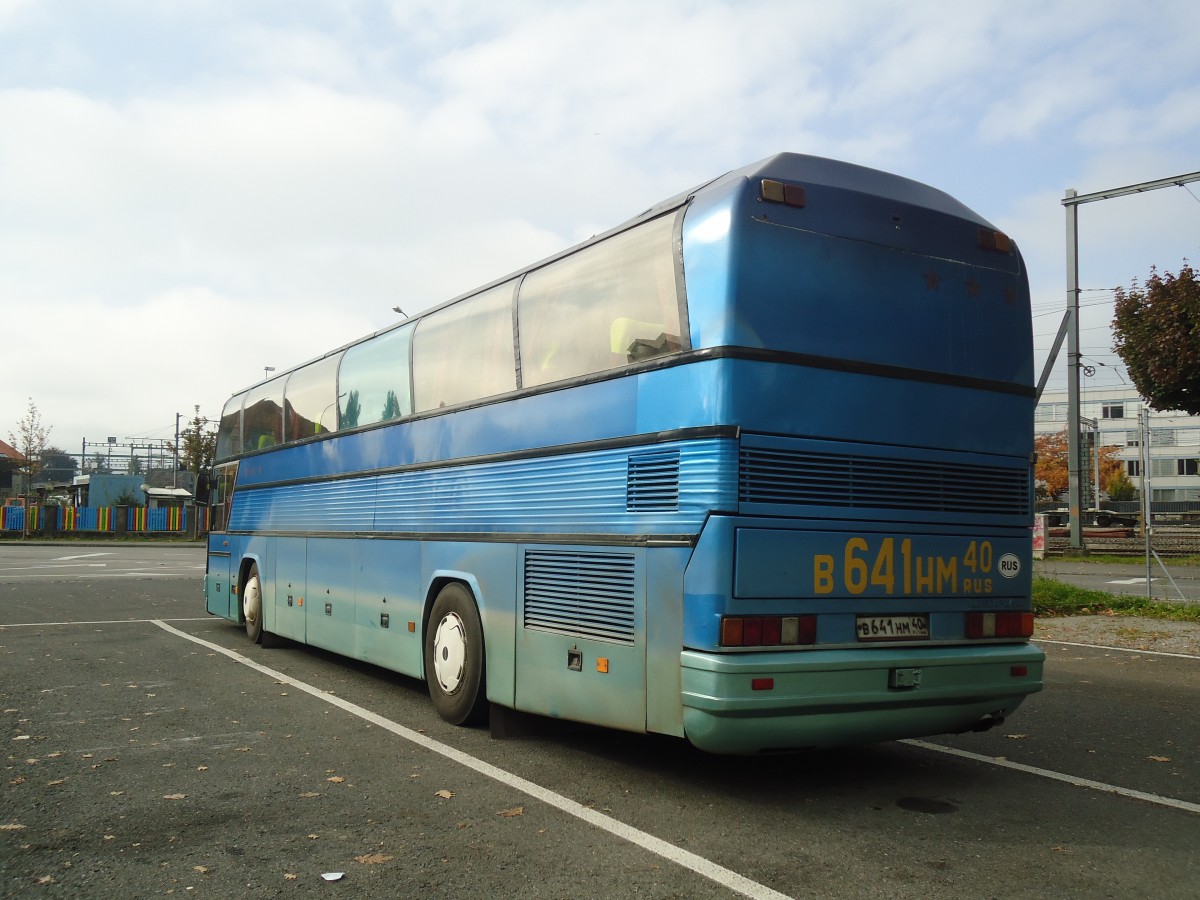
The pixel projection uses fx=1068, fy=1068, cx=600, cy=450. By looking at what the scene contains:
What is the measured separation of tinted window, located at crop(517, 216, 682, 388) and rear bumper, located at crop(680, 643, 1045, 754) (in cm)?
180

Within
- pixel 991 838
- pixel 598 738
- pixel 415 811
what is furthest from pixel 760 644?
pixel 598 738

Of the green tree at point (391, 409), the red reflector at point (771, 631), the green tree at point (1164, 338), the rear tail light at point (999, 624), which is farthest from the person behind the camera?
the green tree at point (1164, 338)

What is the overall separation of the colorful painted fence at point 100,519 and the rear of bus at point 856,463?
4886cm

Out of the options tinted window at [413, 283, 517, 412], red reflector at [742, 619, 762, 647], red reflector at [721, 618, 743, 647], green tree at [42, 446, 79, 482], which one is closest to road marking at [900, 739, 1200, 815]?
red reflector at [742, 619, 762, 647]

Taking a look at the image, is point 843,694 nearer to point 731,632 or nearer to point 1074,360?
point 731,632

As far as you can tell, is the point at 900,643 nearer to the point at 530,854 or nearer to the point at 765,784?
the point at 765,784

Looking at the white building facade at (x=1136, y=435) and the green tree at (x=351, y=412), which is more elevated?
the white building facade at (x=1136, y=435)

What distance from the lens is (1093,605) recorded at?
1689 centimetres

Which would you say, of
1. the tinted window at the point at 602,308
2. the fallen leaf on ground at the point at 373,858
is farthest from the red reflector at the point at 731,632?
the fallen leaf on ground at the point at 373,858

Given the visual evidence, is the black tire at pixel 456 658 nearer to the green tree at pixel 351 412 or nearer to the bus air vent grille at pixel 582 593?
the bus air vent grille at pixel 582 593

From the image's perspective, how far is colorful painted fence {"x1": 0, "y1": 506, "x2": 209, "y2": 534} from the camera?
51.6m

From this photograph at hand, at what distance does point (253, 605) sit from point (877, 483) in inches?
366

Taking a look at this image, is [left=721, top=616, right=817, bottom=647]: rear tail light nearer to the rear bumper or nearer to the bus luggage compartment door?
the rear bumper

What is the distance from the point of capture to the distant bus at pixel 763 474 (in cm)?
552
